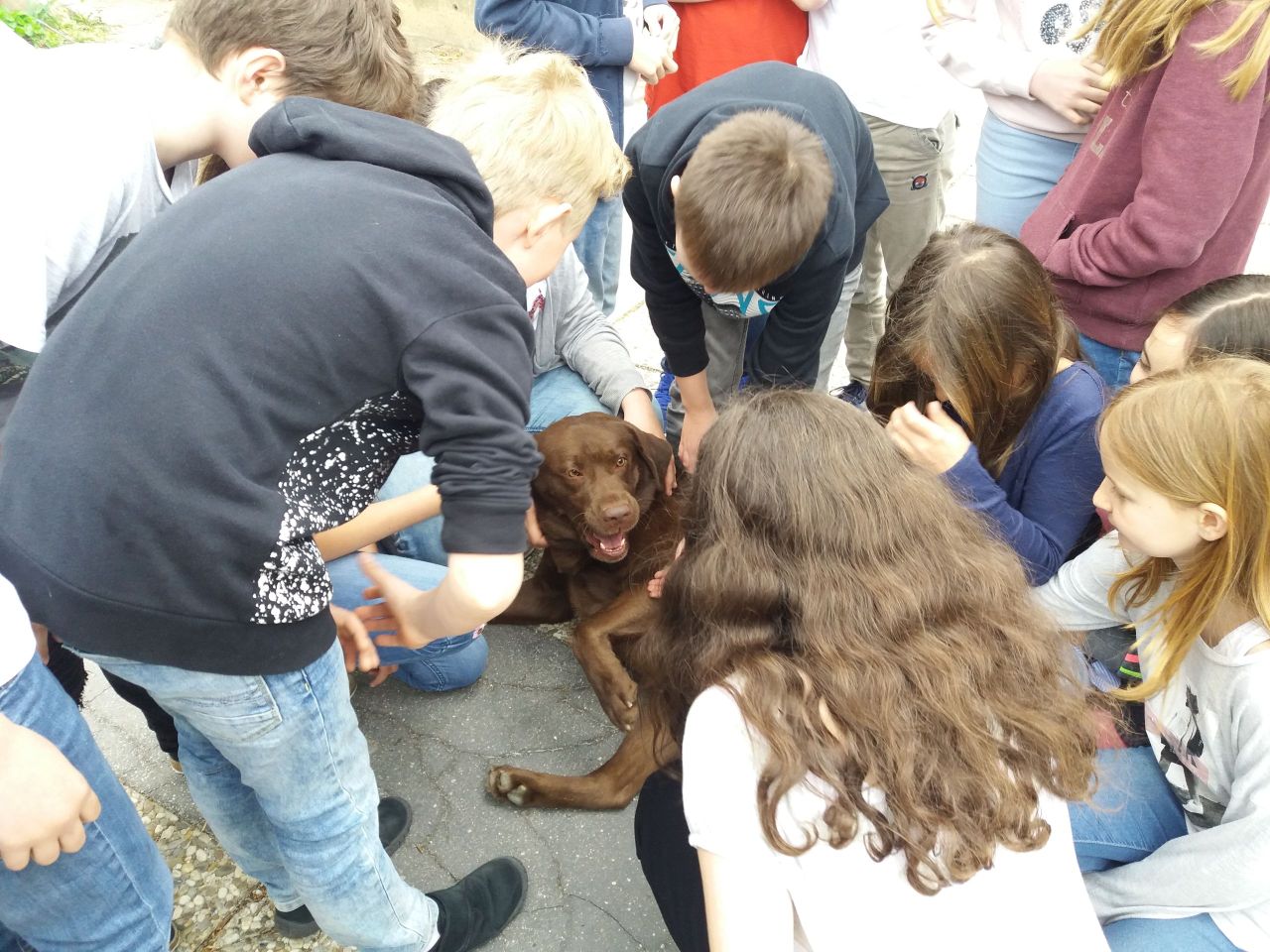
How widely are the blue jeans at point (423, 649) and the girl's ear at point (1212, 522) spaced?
1.67 meters

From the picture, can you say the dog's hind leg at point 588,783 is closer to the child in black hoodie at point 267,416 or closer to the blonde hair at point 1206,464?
the child in black hoodie at point 267,416

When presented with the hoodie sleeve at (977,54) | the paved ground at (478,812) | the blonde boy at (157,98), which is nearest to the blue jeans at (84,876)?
the blonde boy at (157,98)

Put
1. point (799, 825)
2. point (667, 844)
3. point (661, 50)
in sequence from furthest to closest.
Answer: point (661, 50) → point (667, 844) → point (799, 825)

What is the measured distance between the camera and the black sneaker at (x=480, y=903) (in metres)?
2.05

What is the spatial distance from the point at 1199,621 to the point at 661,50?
256cm

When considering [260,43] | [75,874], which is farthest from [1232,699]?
[260,43]

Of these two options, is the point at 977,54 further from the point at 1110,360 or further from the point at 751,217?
the point at 751,217

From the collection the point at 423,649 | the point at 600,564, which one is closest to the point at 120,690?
the point at 423,649

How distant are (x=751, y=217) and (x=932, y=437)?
675mm

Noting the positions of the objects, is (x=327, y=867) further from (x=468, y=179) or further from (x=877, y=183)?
(x=877, y=183)

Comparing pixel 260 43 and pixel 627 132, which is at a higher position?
pixel 260 43

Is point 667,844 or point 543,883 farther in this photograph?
point 543,883

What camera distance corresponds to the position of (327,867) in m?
1.64

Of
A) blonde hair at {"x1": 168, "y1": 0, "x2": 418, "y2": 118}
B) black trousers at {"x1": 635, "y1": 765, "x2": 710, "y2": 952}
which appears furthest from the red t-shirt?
black trousers at {"x1": 635, "y1": 765, "x2": 710, "y2": 952}
